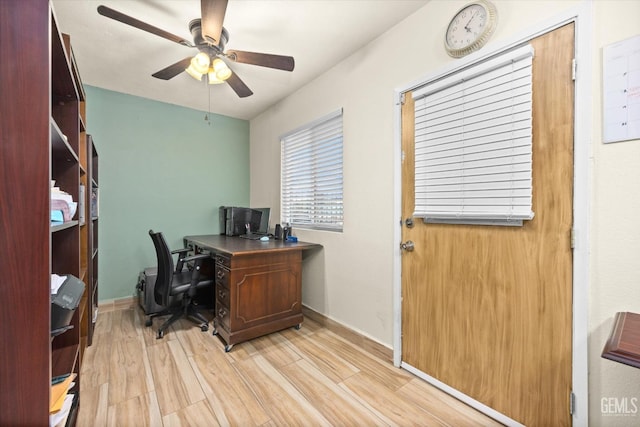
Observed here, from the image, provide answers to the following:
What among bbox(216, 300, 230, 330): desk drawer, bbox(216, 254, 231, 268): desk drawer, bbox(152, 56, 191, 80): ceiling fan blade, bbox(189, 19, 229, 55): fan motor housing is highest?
bbox(189, 19, 229, 55): fan motor housing

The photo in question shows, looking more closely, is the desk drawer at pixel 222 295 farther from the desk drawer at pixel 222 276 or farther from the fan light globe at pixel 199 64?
the fan light globe at pixel 199 64

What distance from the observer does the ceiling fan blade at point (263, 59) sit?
1897 mm

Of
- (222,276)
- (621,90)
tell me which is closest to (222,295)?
(222,276)

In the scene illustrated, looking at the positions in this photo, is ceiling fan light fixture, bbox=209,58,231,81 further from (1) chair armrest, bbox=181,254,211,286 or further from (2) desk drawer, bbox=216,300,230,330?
(2) desk drawer, bbox=216,300,230,330

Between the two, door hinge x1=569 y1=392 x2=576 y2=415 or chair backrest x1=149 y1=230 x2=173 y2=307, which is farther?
chair backrest x1=149 y1=230 x2=173 y2=307

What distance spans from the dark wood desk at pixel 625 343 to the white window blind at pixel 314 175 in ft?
6.10

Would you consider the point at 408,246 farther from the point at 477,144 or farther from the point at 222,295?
the point at 222,295

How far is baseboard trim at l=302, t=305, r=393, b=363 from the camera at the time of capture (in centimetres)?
210

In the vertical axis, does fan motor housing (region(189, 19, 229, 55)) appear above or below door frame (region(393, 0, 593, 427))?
above

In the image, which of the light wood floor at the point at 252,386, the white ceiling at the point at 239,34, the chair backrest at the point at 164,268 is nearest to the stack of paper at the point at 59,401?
the light wood floor at the point at 252,386

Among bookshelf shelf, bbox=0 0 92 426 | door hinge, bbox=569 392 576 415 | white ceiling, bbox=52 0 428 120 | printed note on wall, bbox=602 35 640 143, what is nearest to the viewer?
bookshelf shelf, bbox=0 0 92 426

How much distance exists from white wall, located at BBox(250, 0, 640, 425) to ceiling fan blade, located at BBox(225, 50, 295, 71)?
0.71 metres

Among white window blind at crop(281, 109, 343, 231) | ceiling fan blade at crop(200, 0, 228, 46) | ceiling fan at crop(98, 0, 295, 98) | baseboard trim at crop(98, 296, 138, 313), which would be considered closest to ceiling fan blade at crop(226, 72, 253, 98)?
ceiling fan at crop(98, 0, 295, 98)

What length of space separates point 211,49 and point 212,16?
506 mm
